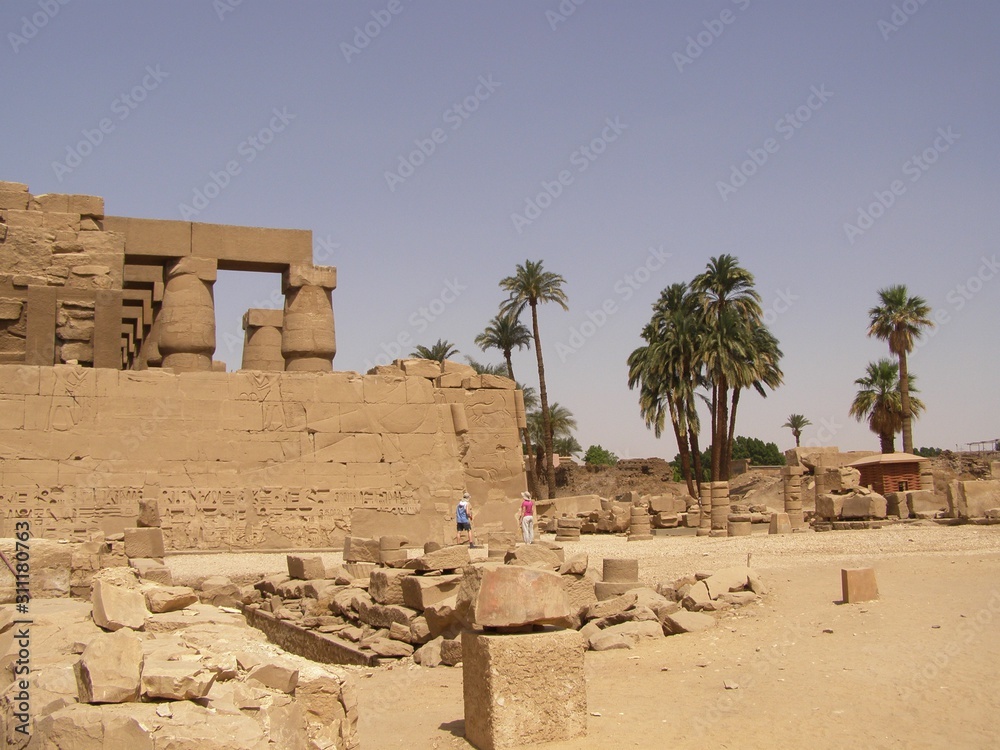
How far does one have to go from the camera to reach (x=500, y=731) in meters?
5.50

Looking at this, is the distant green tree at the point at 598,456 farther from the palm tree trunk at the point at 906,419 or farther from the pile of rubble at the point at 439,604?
the pile of rubble at the point at 439,604

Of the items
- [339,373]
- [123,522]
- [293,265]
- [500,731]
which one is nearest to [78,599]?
[500,731]

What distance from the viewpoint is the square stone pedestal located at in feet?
18.1

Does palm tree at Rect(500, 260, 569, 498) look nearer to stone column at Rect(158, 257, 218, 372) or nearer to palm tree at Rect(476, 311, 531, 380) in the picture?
palm tree at Rect(476, 311, 531, 380)

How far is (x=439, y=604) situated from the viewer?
932 cm

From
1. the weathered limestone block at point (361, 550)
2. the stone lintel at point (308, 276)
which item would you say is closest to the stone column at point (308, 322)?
the stone lintel at point (308, 276)

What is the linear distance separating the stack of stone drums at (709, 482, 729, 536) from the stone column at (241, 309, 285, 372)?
9185mm

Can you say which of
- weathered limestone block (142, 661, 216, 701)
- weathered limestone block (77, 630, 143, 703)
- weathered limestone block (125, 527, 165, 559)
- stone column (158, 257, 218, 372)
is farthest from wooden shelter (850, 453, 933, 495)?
weathered limestone block (77, 630, 143, 703)

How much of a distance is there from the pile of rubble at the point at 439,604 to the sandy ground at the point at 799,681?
31 centimetres

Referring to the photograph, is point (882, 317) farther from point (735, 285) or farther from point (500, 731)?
point (500, 731)

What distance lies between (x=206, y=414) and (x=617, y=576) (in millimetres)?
7011

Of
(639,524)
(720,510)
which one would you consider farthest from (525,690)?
(720,510)

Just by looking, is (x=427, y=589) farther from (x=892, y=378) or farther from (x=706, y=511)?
(x=892, y=378)

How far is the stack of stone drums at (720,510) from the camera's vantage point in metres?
19.8
